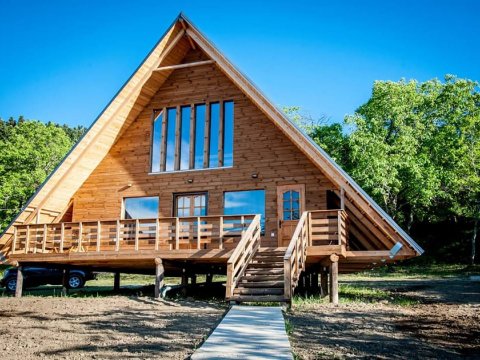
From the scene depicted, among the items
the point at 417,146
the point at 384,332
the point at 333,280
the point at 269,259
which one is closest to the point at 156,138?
the point at 269,259

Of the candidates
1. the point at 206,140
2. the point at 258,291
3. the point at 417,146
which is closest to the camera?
the point at 258,291

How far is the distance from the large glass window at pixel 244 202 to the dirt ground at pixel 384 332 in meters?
5.10

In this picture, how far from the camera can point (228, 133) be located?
635 inches

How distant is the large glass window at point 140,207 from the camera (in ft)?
53.7

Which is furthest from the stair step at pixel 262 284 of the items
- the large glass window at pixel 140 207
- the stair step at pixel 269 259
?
the large glass window at pixel 140 207

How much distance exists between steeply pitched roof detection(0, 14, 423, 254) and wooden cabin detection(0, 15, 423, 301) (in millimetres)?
46

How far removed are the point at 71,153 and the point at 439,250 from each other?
29040 millimetres

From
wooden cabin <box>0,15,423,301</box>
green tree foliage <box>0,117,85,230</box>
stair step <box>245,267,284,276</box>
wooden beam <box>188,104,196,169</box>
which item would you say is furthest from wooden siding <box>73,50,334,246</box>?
green tree foliage <box>0,117,85,230</box>

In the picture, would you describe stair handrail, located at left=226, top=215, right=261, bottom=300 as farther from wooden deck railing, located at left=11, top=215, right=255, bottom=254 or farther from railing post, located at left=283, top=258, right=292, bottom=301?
railing post, located at left=283, top=258, right=292, bottom=301

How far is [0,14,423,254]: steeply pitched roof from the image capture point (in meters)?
13.3

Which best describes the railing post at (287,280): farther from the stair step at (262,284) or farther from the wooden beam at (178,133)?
the wooden beam at (178,133)

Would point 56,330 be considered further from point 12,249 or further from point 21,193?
point 21,193

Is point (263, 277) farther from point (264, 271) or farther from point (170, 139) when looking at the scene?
point (170, 139)

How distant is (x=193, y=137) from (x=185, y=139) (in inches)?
13.8
